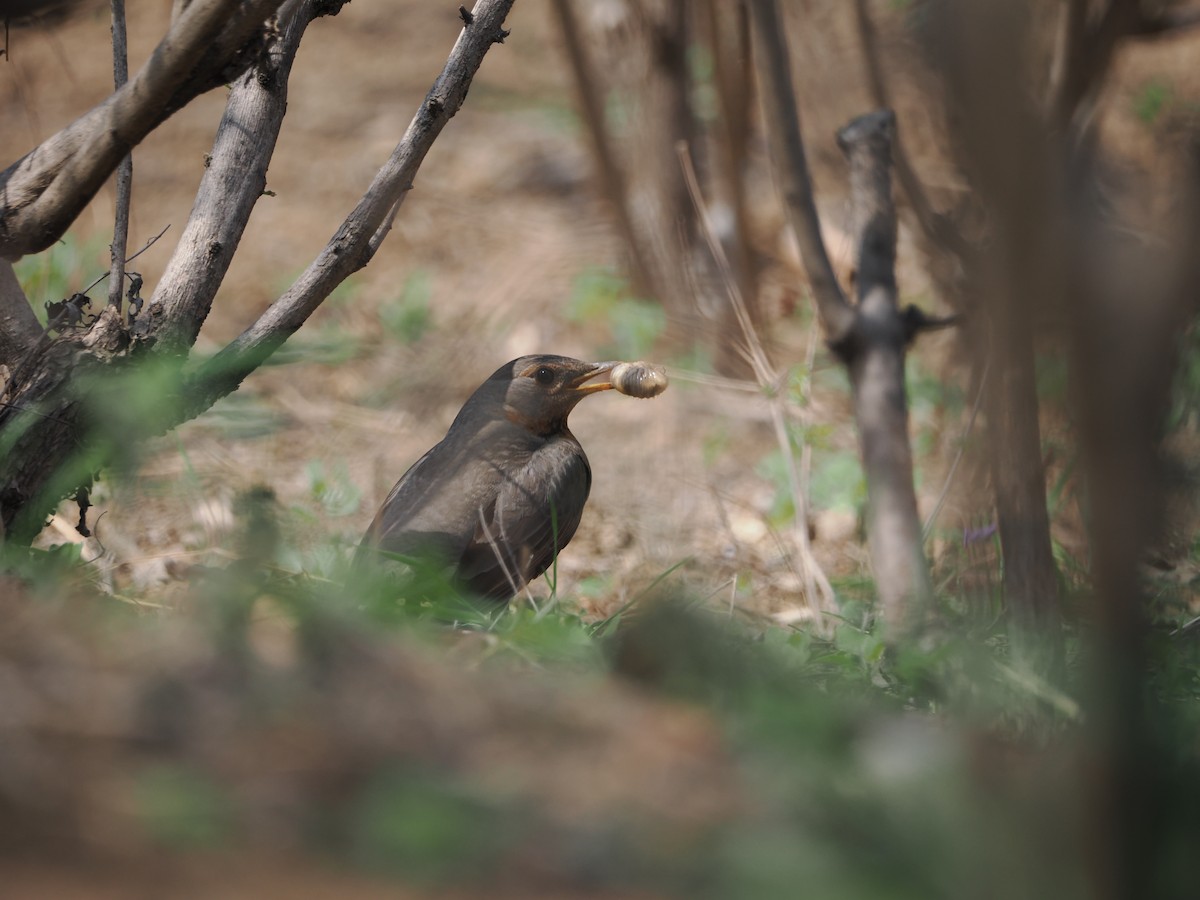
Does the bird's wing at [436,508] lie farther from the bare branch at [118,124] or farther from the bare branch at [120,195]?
the bare branch at [118,124]

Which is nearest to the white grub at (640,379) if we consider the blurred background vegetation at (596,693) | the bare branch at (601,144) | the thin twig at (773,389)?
the blurred background vegetation at (596,693)

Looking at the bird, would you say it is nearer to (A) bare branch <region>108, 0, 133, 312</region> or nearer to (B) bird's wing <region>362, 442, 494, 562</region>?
(B) bird's wing <region>362, 442, 494, 562</region>

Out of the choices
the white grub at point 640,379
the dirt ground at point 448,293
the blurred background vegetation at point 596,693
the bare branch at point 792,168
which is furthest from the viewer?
the white grub at point 640,379

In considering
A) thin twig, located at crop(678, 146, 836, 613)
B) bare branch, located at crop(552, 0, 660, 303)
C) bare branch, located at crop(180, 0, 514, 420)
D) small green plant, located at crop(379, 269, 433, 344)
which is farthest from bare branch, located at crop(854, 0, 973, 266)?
bare branch, located at crop(552, 0, 660, 303)

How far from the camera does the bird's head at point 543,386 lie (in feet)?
16.9

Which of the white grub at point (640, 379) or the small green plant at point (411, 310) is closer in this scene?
the white grub at point (640, 379)

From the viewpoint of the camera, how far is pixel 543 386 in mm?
5168

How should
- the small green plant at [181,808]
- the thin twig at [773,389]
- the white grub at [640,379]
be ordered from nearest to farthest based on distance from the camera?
the small green plant at [181,808] → the thin twig at [773,389] → the white grub at [640,379]

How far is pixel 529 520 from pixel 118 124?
218 cm

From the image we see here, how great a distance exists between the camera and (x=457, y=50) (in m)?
3.76

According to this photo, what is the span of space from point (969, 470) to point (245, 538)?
1.83m

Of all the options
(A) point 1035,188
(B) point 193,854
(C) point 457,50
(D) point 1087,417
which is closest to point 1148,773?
(D) point 1087,417

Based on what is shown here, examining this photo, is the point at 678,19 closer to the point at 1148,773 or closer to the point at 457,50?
the point at 457,50

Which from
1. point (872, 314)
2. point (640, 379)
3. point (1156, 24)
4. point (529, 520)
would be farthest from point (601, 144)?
point (872, 314)
